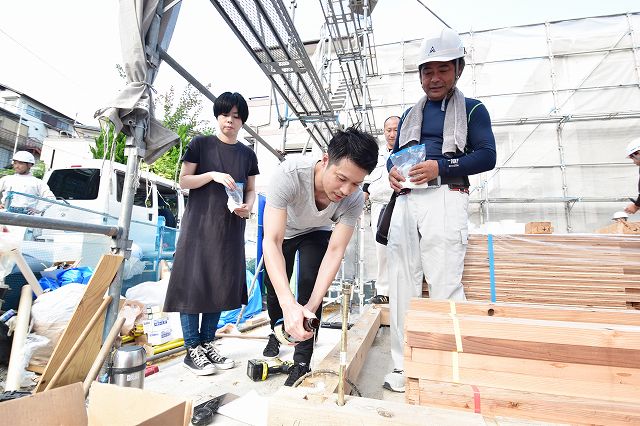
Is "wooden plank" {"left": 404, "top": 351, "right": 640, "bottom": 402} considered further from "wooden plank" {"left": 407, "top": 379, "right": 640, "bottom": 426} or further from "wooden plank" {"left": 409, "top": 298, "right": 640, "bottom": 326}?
"wooden plank" {"left": 409, "top": 298, "right": 640, "bottom": 326}

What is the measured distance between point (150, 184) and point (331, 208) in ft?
18.1

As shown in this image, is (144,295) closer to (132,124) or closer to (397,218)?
(132,124)

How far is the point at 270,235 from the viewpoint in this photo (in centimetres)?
149

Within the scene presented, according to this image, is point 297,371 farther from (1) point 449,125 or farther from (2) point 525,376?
(1) point 449,125

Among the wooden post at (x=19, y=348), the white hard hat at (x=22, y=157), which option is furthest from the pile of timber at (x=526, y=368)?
the white hard hat at (x=22, y=157)

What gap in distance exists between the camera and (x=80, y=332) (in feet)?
4.09

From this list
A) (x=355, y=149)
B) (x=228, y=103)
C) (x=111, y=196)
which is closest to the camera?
(x=355, y=149)

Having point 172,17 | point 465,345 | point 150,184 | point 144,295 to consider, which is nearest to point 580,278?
point 465,345

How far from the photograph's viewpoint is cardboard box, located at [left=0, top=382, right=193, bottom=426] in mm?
730

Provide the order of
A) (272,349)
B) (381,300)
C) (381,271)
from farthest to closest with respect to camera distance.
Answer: (381,271) < (381,300) < (272,349)

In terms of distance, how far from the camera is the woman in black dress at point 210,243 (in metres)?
1.82

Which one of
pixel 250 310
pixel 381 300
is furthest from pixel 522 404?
pixel 250 310

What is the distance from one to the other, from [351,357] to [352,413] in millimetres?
845

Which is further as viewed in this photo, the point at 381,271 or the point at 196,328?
the point at 381,271
